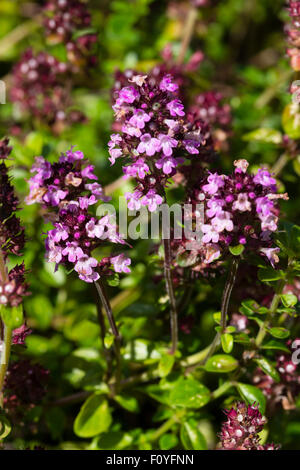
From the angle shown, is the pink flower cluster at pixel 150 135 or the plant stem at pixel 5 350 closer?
the pink flower cluster at pixel 150 135

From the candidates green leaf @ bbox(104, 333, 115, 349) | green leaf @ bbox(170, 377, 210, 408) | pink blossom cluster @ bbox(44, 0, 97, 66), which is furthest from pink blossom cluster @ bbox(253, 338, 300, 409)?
pink blossom cluster @ bbox(44, 0, 97, 66)

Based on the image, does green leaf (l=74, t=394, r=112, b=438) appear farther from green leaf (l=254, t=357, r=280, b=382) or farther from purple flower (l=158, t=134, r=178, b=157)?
purple flower (l=158, t=134, r=178, b=157)

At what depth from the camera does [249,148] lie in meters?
3.76

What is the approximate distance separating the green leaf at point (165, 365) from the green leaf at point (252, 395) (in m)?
0.33

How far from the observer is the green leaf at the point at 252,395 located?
2.19 meters

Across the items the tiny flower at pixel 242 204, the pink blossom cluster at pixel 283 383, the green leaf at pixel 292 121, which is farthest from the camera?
the green leaf at pixel 292 121

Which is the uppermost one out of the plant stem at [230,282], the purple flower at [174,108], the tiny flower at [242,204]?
the purple flower at [174,108]

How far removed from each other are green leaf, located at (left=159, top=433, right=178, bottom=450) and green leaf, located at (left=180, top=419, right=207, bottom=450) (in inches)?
3.5

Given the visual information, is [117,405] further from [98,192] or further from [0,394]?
[98,192]

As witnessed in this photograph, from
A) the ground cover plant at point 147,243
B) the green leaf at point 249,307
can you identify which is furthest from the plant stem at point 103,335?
the green leaf at point 249,307

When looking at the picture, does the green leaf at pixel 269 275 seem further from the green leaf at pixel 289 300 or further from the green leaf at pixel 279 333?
the green leaf at pixel 279 333
